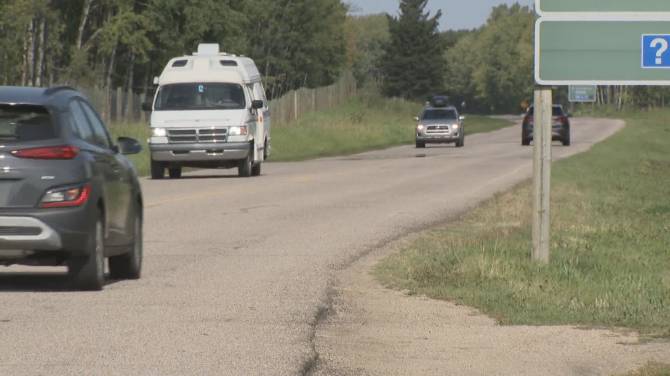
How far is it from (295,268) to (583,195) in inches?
599

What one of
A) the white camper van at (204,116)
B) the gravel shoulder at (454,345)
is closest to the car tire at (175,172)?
the white camper van at (204,116)

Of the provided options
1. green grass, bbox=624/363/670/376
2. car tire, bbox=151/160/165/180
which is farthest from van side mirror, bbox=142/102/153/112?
green grass, bbox=624/363/670/376

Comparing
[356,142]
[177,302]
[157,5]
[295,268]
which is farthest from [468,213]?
[157,5]

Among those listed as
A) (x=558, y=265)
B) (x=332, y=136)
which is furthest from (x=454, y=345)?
(x=332, y=136)

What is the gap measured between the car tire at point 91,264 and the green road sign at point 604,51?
4605 mm

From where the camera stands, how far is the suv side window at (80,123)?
1349 centimetres

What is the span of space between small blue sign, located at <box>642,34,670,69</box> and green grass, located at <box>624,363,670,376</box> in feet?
21.2

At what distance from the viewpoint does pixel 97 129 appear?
14.3 m

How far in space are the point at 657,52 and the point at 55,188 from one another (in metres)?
5.99

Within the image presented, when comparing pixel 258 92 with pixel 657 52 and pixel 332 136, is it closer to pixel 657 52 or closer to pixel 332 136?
pixel 657 52

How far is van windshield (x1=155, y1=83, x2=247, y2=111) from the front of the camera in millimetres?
35812

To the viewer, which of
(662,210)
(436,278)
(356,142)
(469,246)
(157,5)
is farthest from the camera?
(157,5)

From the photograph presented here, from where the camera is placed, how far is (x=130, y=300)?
42.2 ft

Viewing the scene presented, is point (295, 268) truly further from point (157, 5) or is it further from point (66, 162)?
point (157, 5)
